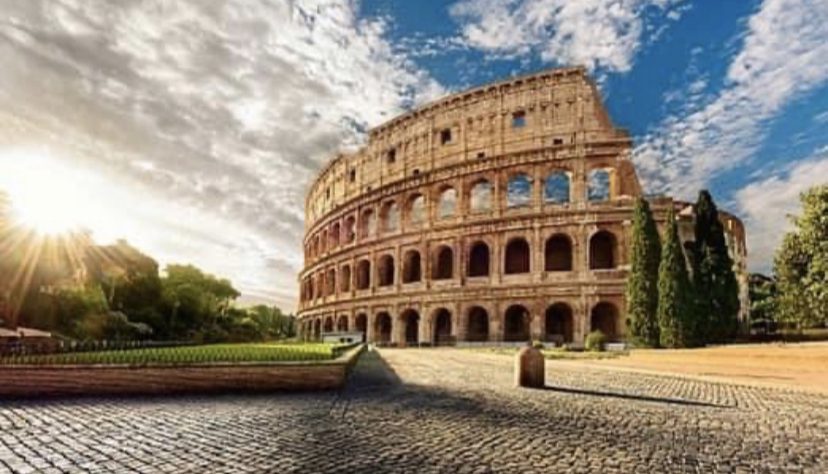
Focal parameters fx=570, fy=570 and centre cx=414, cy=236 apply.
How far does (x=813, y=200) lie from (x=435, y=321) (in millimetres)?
22244

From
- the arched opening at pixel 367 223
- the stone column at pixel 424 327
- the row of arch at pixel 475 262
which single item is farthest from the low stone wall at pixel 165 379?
the arched opening at pixel 367 223

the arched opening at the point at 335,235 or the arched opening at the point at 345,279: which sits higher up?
the arched opening at the point at 335,235

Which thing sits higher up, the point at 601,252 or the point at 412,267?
the point at 601,252

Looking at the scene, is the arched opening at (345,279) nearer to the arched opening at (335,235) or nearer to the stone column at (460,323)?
the arched opening at (335,235)

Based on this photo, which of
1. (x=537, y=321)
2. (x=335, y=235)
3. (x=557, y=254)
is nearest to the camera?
(x=537, y=321)

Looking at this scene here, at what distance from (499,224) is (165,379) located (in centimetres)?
2777

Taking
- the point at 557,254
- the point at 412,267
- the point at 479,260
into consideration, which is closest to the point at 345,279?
the point at 412,267

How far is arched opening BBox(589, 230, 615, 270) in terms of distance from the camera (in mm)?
35281

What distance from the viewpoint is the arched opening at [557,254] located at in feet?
119

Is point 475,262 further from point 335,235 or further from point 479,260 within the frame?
point 335,235

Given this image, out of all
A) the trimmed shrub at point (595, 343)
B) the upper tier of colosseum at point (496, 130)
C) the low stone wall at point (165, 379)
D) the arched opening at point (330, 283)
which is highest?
the upper tier of colosseum at point (496, 130)

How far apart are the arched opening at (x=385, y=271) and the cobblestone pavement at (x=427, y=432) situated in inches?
1230

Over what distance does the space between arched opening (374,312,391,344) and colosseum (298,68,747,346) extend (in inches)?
5.2

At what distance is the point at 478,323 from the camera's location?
3828 centimetres
